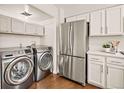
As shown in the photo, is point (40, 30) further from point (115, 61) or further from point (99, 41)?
point (115, 61)

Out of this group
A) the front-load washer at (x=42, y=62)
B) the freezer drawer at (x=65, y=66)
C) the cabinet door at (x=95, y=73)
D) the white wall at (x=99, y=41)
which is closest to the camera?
the cabinet door at (x=95, y=73)

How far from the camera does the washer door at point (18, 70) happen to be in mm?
1668

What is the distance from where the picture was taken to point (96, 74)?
2.14 m

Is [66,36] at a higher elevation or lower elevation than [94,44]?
higher

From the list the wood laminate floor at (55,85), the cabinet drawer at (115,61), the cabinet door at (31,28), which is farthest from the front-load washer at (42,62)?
the cabinet drawer at (115,61)

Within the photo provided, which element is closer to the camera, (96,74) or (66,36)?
(96,74)

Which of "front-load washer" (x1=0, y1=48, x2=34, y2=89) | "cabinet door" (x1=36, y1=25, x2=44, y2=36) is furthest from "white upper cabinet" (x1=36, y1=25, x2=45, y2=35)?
"front-load washer" (x1=0, y1=48, x2=34, y2=89)

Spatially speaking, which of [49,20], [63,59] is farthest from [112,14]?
[49,20]

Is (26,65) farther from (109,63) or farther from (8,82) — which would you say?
(109,63)

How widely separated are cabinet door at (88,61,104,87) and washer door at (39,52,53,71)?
1.20 meters

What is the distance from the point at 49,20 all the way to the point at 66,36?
102 centimetres

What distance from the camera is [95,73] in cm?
216

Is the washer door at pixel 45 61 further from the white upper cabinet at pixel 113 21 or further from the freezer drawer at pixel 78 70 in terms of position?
the white upper cabinet at pixel 113 21

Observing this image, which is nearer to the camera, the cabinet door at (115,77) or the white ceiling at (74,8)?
the cabinet door at (115,77)
